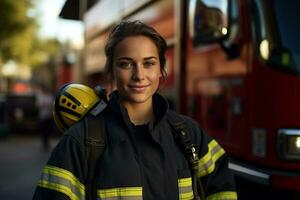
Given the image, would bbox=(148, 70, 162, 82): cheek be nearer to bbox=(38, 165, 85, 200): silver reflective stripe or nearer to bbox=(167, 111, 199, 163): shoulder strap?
bbox=(167, 111, 199, 163): shoulder strap

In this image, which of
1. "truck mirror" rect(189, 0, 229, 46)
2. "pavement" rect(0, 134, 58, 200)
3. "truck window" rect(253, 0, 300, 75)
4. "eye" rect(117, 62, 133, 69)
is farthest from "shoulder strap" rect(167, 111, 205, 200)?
"pavement" rect(0, 134, 58, 200)

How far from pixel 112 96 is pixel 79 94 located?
1.11 ft

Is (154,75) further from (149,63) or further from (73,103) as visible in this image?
(73,103)

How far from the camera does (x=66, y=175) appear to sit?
181 centimetres

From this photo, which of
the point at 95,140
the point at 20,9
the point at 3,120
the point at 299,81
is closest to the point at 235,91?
the point at 299,81

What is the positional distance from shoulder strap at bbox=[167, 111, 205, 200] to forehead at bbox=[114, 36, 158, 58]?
277 millimetres

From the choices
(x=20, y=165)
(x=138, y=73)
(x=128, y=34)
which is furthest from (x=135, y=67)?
(x=20, y=165)

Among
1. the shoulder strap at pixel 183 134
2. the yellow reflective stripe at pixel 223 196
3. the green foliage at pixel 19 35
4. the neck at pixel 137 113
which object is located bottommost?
the yellow reflective stripe at pixel 223 196

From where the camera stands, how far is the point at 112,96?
2027 mm

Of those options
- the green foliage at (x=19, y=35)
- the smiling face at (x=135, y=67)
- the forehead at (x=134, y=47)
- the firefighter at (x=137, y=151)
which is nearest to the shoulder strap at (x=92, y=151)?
the firefighter at (x=137, y=151)

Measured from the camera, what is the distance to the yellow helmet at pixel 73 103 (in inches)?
89.5

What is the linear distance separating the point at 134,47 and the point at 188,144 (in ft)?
1.42

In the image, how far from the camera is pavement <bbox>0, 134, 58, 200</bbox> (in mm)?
6914

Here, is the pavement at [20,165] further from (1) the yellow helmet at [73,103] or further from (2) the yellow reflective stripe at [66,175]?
(2) the yellow reflective stripe at [66,175]
